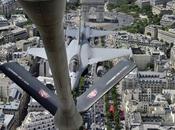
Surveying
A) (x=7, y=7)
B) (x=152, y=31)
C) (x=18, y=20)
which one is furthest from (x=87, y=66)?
(x=7, y=7)

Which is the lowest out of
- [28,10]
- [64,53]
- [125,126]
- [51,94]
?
[125,126]

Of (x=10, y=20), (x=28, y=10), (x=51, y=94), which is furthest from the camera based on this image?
(x=10, y=20)

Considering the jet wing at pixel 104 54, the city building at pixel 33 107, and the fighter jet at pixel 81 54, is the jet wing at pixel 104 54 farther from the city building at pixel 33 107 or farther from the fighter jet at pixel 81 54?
the city building at pixel 33 107

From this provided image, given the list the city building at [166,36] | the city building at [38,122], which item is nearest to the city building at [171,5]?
Result: the city building at [166,36]

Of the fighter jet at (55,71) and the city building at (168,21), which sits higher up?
the fighter jet at (55,71)

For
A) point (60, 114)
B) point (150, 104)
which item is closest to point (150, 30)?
point (150, 104)

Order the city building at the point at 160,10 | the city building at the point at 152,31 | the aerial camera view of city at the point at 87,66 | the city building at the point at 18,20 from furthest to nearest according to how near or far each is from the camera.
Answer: the city building at the point at 160,10, the city building at the point at 18,20, the city building at the point at 152,31, the aerial camera view of city at the point at 87,66

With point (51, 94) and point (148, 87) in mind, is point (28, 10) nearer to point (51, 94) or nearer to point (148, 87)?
point (51, 94)
